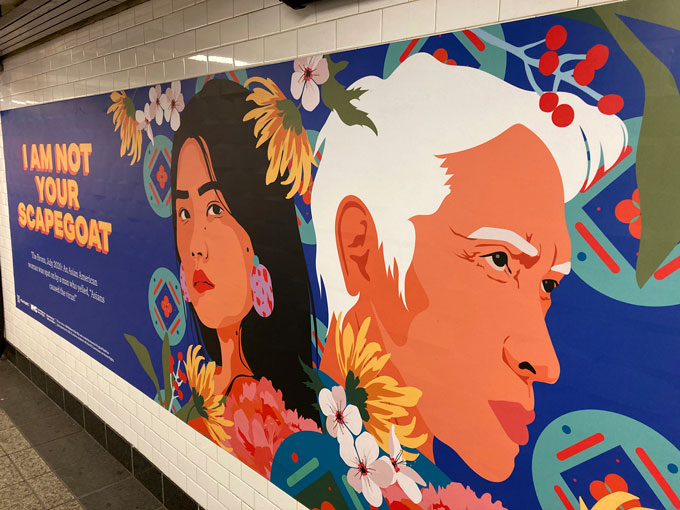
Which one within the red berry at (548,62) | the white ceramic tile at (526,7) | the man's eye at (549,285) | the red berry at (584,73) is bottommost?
the man's eye at (549,285)

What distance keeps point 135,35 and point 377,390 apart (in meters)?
2.14

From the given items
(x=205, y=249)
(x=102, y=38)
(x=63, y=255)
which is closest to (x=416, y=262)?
(x=205, y=249)

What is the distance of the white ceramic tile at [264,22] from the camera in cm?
177

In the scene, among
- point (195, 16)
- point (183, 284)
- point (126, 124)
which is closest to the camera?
point (195, 16)

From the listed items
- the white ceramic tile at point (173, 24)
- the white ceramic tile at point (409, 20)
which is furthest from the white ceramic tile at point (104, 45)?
the white ceramic tile at point (409, 20)

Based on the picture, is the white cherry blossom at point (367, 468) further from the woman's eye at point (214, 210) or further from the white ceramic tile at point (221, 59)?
the white ceramic tile at point (221, 59)

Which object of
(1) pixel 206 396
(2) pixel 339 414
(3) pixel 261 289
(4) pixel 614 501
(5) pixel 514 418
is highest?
(3) pixel 261 289

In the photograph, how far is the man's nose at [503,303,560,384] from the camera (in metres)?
1.21

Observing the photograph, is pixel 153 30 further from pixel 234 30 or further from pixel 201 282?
pixel 201 282

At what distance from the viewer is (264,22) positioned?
1.82 metres

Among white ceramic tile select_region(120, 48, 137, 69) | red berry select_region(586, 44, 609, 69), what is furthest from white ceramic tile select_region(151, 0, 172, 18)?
red berry select_region(586, 44, 609, 69)

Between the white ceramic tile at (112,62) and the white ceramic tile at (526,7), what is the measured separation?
7.26ft

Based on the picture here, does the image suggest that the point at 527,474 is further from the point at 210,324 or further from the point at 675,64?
the point at 210,324

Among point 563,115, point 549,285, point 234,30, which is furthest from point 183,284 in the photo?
point 563,115
